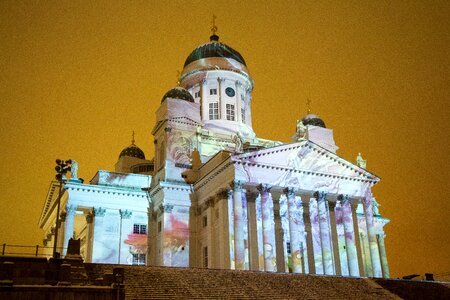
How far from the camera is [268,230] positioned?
→ 1489 inches

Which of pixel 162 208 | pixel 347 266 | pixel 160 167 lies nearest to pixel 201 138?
pixel 160 167

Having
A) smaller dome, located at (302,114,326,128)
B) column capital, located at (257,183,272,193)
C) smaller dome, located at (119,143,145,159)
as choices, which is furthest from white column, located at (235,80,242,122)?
column capital, located at (257,183,272,193)

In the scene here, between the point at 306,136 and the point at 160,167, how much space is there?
1584 cm

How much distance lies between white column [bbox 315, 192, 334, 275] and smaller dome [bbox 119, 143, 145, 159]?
73.3 ft

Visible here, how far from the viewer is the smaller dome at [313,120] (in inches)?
2170

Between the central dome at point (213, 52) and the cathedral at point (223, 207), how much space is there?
8.01 meters

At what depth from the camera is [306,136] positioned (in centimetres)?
5194

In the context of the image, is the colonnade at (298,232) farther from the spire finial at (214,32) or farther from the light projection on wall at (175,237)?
the spire finial at (214,32)

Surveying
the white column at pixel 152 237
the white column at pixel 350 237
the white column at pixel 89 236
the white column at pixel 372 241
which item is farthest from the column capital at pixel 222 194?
the white column at pixel 372 241

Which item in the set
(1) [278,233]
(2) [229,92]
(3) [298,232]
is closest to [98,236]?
(1) [278,233]

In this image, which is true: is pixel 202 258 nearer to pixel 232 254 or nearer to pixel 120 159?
pixel 232 254

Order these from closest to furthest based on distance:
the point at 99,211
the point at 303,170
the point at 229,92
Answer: the point at 303,170, the point at 99,211, the point at 229,92

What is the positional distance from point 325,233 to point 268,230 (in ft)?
17.9

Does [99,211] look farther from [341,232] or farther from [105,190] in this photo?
[341,232]
